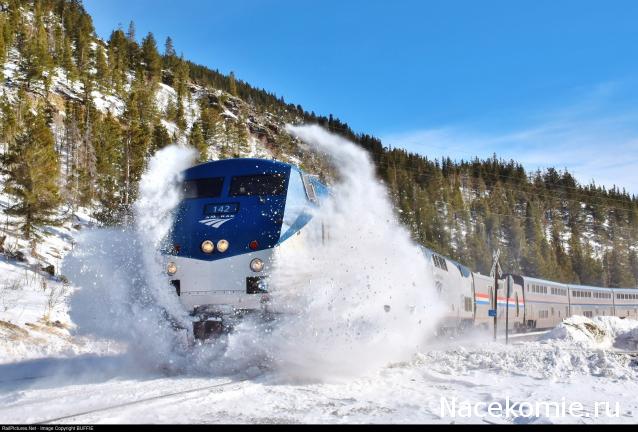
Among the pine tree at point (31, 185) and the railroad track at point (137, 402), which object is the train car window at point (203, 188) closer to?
the railroad track at point (137, 402)

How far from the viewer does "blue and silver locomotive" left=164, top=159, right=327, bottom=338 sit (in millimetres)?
8680

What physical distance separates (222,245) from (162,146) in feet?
150

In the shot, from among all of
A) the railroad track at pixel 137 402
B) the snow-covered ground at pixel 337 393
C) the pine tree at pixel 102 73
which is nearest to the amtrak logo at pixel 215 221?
the snow-covered ground at pixel 337 393

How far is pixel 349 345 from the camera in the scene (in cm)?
941

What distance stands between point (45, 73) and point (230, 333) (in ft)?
288

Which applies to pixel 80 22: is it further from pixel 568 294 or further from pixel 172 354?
pixel 172 354

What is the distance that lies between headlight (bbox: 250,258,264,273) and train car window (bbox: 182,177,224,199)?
1656 mm

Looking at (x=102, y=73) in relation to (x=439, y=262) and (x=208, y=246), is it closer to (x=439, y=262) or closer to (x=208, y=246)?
(x=439, y=262)

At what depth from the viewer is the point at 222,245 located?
8.91 m

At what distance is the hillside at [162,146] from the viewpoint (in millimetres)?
38781

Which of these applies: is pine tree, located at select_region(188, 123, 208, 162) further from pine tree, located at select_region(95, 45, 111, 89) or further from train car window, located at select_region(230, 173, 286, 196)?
train car window, located at select_region(230, 173, 286, 196)

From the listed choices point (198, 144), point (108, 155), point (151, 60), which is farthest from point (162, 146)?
point (151, 60)

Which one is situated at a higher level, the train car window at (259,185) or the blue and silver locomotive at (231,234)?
the train car window at (259,185)

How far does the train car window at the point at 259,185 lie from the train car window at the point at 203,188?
283 mm
